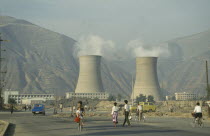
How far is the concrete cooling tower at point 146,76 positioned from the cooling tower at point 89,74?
31.3 ft

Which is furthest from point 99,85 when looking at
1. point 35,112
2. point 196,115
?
point 196,115

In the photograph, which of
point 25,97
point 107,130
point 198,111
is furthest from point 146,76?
point 25,97

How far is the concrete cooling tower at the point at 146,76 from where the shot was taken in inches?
2894

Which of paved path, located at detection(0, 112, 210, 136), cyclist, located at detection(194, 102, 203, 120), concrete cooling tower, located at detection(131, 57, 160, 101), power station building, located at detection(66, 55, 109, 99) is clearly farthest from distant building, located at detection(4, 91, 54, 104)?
cyclist, located at detection(194, 102, 203, 120)

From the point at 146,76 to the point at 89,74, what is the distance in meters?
13.6

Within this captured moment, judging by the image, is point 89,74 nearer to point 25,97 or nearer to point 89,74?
point 89,74

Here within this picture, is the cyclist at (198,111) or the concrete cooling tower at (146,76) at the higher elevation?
the concrete cooling tower at (146,76)

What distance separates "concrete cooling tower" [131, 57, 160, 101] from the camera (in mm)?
73500

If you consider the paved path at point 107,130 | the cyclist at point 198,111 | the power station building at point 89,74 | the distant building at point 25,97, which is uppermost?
the power station building at point 89,74

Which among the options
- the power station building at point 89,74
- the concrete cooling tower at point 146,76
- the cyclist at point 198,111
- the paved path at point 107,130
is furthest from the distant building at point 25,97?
the cyclist at point 198,111

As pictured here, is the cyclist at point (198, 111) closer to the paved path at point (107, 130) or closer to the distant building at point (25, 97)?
the paved path at point (107, 130)

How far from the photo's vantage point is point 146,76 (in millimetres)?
76500

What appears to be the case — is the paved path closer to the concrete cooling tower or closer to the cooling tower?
the concrete cooling tower

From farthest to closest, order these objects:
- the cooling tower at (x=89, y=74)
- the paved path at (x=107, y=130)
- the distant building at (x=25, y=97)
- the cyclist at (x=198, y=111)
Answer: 1. the distant building at (x=25, y=97)
2. the cooling tower at (x=89, y=74)
3. the cyclist at (x=198, y=111)
4. the paved path at (x=107, y=130)
